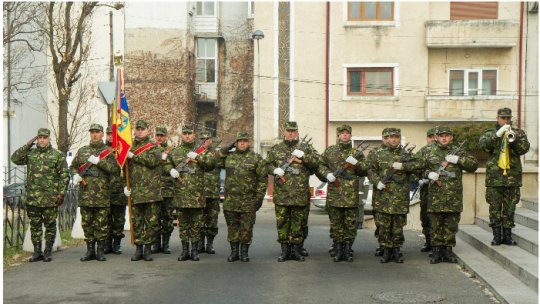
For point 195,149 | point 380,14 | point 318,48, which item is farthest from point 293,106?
point 195,149

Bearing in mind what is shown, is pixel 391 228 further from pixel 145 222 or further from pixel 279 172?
pixel 145 222

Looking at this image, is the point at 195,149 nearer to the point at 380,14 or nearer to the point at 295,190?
the point at 295,190

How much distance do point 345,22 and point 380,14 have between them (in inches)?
61.8

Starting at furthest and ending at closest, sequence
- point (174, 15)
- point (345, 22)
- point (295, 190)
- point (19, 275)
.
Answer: point (174, 15)
point (345, 22)
point (295, 190)
point (19, 275)

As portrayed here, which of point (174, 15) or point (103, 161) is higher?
point (174, 15)

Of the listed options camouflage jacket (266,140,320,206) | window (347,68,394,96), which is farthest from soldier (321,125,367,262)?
window (347,68,394,96)

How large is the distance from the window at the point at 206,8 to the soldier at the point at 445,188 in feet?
111

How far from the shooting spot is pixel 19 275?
1169 cm

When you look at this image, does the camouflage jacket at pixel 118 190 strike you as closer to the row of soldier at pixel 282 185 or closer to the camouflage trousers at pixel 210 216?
the row of soldier at pixel 282 185

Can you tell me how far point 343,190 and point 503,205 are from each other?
2.44 metres

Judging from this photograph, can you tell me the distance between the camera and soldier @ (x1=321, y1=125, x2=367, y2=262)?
41.5ft

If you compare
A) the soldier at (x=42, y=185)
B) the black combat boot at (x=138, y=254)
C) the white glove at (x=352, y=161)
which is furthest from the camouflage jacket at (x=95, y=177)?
the white glove at (x=352, y=161)

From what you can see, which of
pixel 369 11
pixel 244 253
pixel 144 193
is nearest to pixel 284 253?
pixel 244 253

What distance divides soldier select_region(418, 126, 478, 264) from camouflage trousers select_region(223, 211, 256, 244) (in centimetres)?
277
